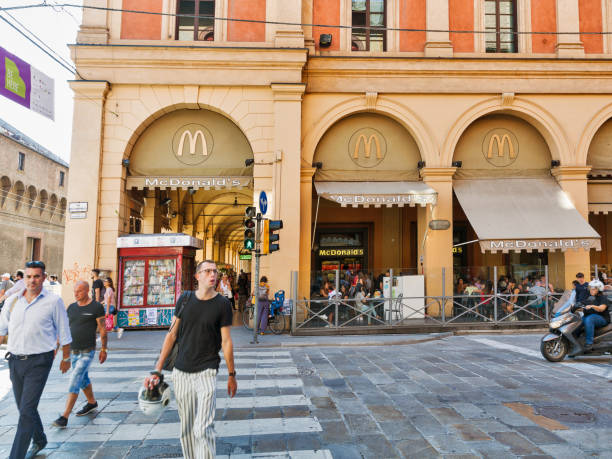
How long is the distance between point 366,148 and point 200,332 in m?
12.7

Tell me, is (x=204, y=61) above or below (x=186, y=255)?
above

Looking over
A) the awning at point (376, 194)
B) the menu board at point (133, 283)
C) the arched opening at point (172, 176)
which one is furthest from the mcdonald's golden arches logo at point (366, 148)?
the menu board at point (133, 283)

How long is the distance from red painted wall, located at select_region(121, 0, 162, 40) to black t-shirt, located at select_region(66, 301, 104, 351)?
39.2ft

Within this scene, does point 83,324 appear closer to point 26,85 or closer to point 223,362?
point 223,362

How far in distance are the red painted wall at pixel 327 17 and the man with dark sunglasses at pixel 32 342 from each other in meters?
13.3

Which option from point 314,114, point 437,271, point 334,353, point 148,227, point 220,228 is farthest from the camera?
point 220,228

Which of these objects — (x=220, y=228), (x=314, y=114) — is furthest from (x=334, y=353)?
(x=220, y=228)

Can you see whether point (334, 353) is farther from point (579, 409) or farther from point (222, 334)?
point (222, 334)

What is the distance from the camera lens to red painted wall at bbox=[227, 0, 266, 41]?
1475 cm

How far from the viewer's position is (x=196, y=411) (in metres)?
3.46

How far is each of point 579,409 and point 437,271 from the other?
8.41 m

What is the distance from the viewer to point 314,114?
14.9 metres

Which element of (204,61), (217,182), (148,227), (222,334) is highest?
(204,61)

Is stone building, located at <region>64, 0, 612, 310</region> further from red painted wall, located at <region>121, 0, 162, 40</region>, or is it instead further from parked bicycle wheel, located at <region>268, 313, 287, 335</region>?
parked bicycle wheel, located at <region>268, 313, 287, 335</region>
